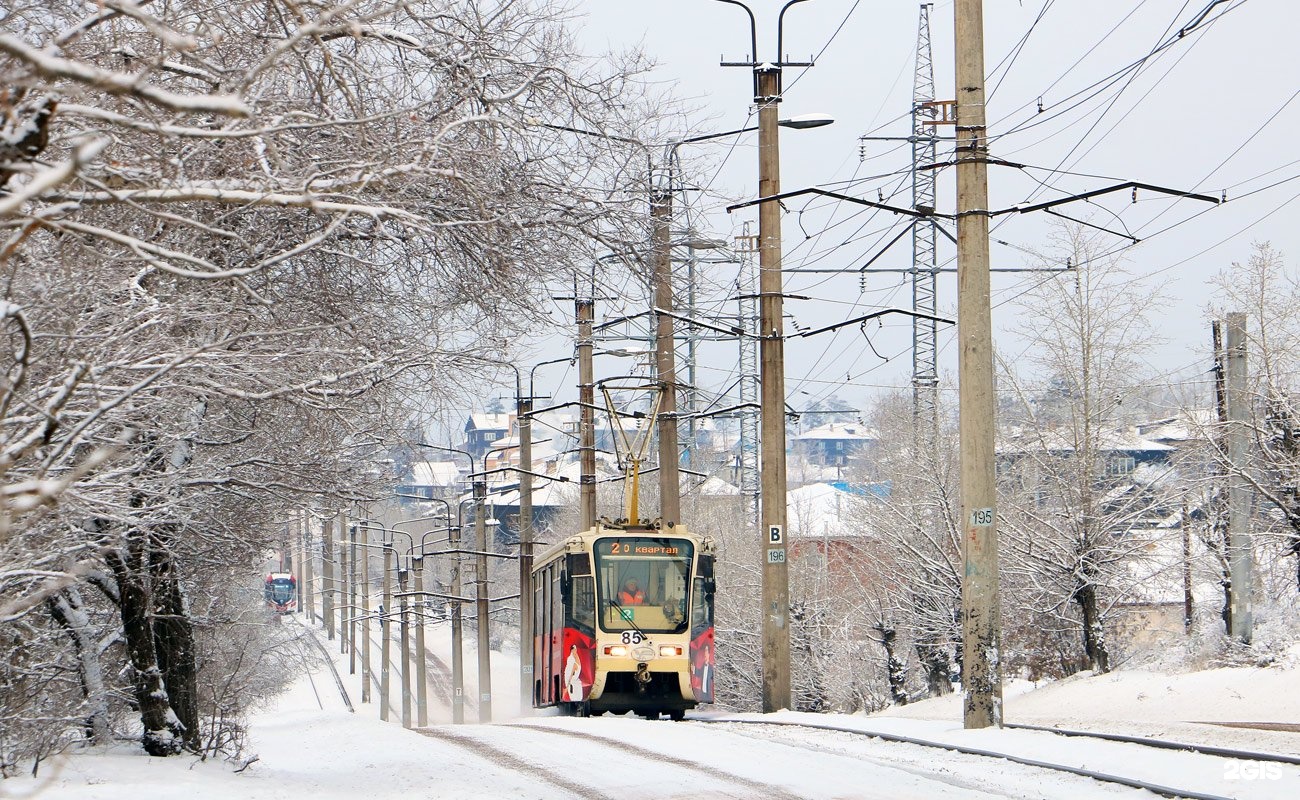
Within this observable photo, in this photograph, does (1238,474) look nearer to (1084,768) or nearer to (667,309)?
(1084,768)

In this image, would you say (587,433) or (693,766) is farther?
(587,433)

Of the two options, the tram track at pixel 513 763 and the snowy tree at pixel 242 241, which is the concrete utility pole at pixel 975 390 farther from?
the snowy tree at pixel 242 241

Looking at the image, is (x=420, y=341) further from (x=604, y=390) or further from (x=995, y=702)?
(x=604, y=390)

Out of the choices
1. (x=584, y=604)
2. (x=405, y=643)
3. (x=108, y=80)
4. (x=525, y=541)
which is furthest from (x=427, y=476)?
(x=405, y=643)

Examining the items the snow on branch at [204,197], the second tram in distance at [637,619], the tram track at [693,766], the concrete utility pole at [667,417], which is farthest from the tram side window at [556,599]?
the snow on branch at [204,197]

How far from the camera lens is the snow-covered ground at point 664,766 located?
1180 cm

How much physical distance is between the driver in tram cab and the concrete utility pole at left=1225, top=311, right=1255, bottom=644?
1279 centimetres

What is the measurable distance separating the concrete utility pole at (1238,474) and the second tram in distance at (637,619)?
1173 centimetres

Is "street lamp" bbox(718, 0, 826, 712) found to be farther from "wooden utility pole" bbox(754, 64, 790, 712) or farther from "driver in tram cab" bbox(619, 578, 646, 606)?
"driver in tram cab" bbox(619, 578, 646, 606)

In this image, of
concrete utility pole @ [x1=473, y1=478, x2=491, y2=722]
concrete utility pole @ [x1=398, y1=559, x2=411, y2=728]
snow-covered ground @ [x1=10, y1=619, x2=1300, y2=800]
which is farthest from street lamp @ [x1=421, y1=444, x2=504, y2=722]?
snow-covered ground @ [x1=10, y1=619, x2=1300, y2=800]

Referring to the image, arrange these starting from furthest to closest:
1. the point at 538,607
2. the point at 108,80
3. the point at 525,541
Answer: the point at 525,541
the point at 538,607
the point at 108,80

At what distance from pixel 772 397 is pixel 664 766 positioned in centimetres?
1216

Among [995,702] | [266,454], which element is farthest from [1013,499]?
[266,454]

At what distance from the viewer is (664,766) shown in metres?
14.0
